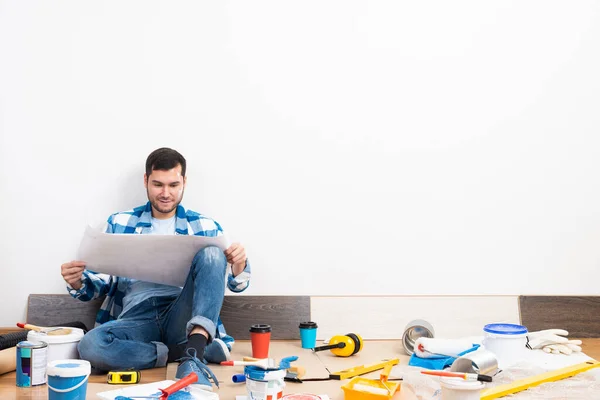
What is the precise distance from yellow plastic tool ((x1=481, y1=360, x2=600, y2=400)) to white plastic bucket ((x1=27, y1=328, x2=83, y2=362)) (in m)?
1.26

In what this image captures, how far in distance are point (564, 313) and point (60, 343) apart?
2.13 m

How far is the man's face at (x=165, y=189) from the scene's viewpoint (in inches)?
96.6

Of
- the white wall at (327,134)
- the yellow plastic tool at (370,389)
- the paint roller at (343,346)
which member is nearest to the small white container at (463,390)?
the yellow plastic tool at (370,389)

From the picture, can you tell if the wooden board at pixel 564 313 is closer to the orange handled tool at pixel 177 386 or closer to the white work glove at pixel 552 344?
the white work glove at pixel 552 344

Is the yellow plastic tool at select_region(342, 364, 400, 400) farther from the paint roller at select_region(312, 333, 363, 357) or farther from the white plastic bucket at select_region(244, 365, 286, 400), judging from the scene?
the paint roller at select_region(312, 333, 363, 357)

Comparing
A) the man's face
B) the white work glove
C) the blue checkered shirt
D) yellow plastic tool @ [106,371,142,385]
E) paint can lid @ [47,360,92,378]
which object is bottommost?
yellow plastic tool @ [106,371,142,385]

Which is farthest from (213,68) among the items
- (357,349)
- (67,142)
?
(357,349)

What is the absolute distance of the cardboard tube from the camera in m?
1.95

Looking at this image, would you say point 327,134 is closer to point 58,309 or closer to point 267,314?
point 267,314

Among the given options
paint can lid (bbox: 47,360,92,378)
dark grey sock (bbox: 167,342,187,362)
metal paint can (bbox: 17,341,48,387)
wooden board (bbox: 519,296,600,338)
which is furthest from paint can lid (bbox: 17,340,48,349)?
wooden board (bbox: 519,296,600,338)

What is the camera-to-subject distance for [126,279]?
2.45 m

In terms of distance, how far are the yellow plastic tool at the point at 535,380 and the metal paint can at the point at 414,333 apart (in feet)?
1.82

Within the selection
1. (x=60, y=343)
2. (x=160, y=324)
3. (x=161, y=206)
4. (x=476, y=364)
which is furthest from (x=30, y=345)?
(x=476, y=364)

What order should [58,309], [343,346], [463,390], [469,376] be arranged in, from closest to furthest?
[463,390] → [469,376] → [343,346] → [58,309]
